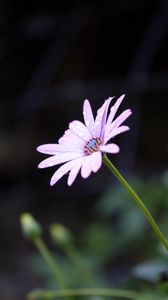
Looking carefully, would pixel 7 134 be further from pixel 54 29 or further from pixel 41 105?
pixel 54 29

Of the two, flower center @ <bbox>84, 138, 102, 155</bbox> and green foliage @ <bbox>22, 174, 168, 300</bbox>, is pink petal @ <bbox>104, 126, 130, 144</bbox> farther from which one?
green foliage @ <bbox>22, 174, 168, 300</bbox>

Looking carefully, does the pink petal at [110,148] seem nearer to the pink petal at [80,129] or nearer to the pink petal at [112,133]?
the pink petal at [112,133]

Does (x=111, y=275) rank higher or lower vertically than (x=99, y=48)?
lower

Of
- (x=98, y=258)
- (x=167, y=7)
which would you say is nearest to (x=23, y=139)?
(x=167, y=7)

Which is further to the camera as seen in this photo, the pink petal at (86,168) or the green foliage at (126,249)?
the green foliage at (126,249)

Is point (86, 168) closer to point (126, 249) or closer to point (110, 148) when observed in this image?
point (110, 148)

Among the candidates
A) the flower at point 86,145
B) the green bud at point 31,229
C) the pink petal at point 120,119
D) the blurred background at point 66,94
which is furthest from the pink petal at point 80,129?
the blurred background at point 66,94

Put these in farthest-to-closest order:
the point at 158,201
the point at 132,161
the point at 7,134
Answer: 1. the point at 7,134
2. the point at 132,161
3. the point at 158,201

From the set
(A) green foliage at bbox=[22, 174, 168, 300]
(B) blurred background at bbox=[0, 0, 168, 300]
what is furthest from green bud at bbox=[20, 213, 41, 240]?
(B) blurred background at bbox=[0, 0, 168, 300]
